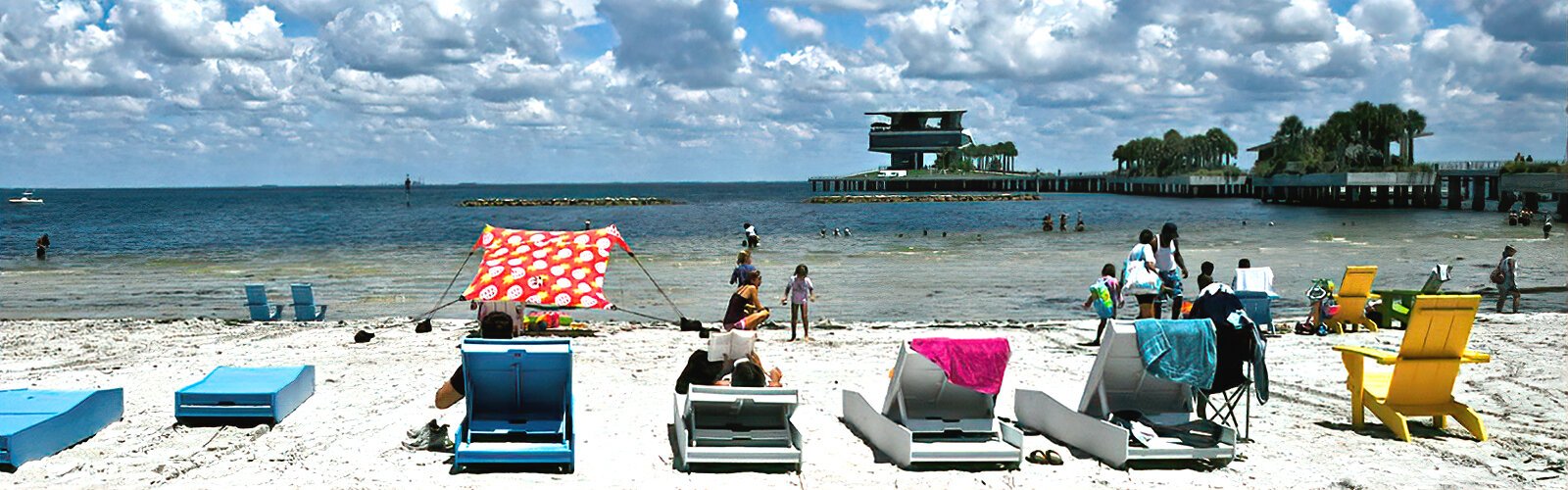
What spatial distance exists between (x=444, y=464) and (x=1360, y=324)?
11746 mm

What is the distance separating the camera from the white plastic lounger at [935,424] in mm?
8062

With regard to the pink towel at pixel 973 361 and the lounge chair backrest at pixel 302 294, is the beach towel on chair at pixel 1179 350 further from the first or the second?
the lounge chair backrest at pixel 302 294

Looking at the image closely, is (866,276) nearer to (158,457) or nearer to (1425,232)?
(158,457)

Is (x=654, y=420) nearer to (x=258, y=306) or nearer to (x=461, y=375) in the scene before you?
(x=461, y=375)

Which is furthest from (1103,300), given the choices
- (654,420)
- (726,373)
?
(654,420)

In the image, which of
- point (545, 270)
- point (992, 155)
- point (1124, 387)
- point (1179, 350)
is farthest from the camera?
point (992, 155)

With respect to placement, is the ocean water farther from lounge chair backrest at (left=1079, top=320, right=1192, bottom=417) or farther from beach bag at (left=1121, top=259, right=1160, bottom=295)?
lounge chair backrest at (left=1079, top=320, right=1192, bottom=417)

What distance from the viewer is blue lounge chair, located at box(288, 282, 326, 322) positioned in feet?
56.1

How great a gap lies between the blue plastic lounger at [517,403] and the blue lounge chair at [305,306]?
10.2 metres

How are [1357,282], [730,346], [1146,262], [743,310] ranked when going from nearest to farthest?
[730,346] → [743,310] → [1146,262] → [1357,282]

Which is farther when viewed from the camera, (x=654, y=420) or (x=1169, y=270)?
(x=1169, y=270)

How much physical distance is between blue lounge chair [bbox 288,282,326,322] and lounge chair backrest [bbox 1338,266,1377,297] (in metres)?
14.2

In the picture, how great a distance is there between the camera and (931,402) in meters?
8.52

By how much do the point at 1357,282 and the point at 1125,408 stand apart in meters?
7.23
